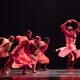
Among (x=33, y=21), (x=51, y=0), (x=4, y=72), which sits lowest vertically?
(x=4, y=72)

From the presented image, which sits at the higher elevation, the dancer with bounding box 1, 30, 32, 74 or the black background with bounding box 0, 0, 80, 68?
the black background with bounding box 0, 0, 80, 68

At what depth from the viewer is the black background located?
14250 mm

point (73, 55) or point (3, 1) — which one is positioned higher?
point (3, 1)

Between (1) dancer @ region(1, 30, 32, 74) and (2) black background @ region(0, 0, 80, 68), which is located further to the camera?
(2) black background @ region(0, 0, 80, 68)

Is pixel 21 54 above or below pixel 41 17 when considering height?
below

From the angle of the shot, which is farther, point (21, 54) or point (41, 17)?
point (41, 17)

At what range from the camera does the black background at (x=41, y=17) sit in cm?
1425

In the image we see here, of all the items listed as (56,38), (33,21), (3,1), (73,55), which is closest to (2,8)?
(3,1)

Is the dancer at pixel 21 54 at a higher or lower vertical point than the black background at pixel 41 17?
lower

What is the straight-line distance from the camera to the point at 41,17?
14.4m

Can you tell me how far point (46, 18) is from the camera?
1440 centimetres

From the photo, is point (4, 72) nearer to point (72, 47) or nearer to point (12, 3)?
point (72, 47)

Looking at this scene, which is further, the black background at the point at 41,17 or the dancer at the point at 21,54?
the black background at the point at 41,17

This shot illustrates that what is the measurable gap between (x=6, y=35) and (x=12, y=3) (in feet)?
4.45
